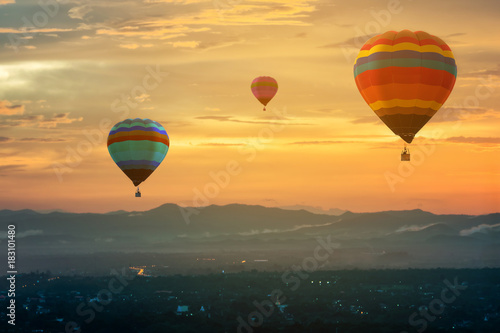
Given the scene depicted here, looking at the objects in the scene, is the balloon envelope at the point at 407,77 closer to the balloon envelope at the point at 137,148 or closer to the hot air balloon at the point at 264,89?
the balloon envelope at the point at 137,148

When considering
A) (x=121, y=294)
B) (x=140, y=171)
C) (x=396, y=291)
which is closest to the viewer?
(x=140, y=171)

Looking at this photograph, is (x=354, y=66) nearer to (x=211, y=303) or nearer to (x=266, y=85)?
(x=266, y=85)

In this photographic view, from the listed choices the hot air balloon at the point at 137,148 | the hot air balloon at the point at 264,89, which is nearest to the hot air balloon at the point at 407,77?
the hot air balloon at the point at 137,148

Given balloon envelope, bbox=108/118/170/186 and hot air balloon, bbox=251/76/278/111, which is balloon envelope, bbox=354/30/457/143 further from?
hot air balloon, bbox=251/76/278/111

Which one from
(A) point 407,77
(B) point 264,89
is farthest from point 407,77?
(B) point 264,89

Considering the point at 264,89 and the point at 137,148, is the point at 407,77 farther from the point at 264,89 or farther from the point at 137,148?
the point at 264,89

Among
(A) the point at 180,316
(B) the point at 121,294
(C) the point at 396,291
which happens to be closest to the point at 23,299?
(B) the point at 121,294

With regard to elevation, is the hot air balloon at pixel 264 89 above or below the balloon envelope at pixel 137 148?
above
